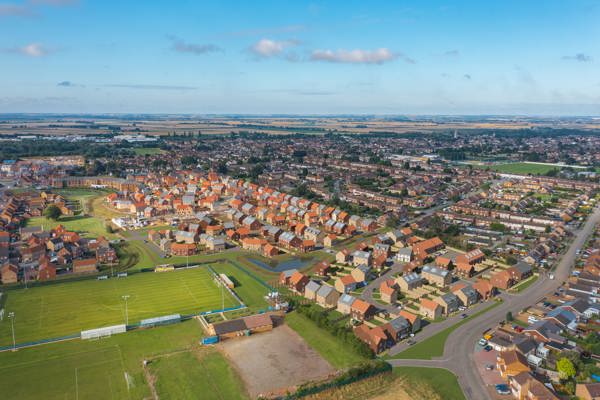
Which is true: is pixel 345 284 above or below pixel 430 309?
above

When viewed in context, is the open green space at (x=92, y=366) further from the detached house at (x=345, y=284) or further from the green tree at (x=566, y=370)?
the green tree at (x=566, y=370)

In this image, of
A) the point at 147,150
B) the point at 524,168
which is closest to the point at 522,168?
the point at 524,168

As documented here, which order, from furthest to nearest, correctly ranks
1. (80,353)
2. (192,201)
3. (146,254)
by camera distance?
1. (192,201)
2. (146,254)
3. (80,353)

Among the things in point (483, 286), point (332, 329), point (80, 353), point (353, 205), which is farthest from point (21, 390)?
point (353, 205)

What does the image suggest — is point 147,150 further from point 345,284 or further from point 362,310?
point 362,310

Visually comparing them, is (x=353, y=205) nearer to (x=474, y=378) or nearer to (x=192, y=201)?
(x=192, y=201)

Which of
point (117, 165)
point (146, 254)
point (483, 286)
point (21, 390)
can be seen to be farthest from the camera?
point (117, 165)
